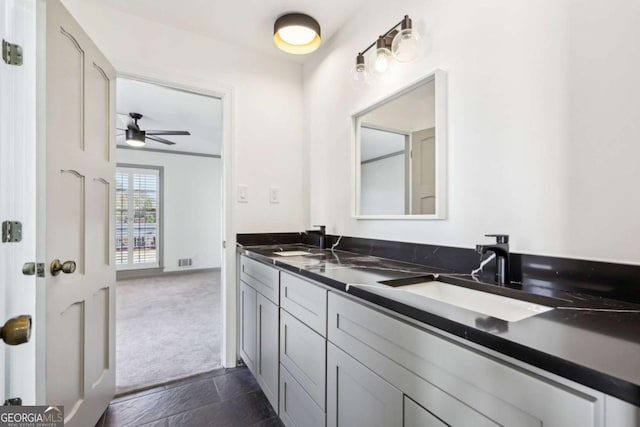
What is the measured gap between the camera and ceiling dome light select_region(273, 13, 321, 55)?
1.88m

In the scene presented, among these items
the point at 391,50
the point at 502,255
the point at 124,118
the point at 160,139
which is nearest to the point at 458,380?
the point at 502,255

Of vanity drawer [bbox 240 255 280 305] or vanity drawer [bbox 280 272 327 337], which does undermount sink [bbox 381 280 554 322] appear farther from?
vanity drawer [bbox 240 255 280 305]

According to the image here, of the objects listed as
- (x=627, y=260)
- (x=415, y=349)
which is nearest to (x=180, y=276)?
(x=415, y=349)

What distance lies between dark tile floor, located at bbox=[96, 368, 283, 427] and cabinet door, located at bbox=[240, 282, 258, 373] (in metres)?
0.17

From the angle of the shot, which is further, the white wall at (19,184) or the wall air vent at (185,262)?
the wall air vent at (185,262)

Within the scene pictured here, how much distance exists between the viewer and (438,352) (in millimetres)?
687

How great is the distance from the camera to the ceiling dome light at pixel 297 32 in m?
1.88

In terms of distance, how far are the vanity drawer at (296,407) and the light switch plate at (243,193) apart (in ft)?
4.11

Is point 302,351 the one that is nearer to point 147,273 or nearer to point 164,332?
point 164,332

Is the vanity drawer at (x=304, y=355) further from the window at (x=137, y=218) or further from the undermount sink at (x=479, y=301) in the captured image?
the window at (x=137, y=218)

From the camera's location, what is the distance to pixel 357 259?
1.63 m

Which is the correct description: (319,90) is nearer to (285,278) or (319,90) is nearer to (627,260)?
(285,278)

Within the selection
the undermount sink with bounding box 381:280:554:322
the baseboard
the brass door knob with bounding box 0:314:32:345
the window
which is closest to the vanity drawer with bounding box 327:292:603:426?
the undermount sink with bounding box 381:280:554:322

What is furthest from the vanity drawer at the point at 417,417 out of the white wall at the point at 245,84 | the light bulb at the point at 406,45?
the white wall at the point at 245,84
